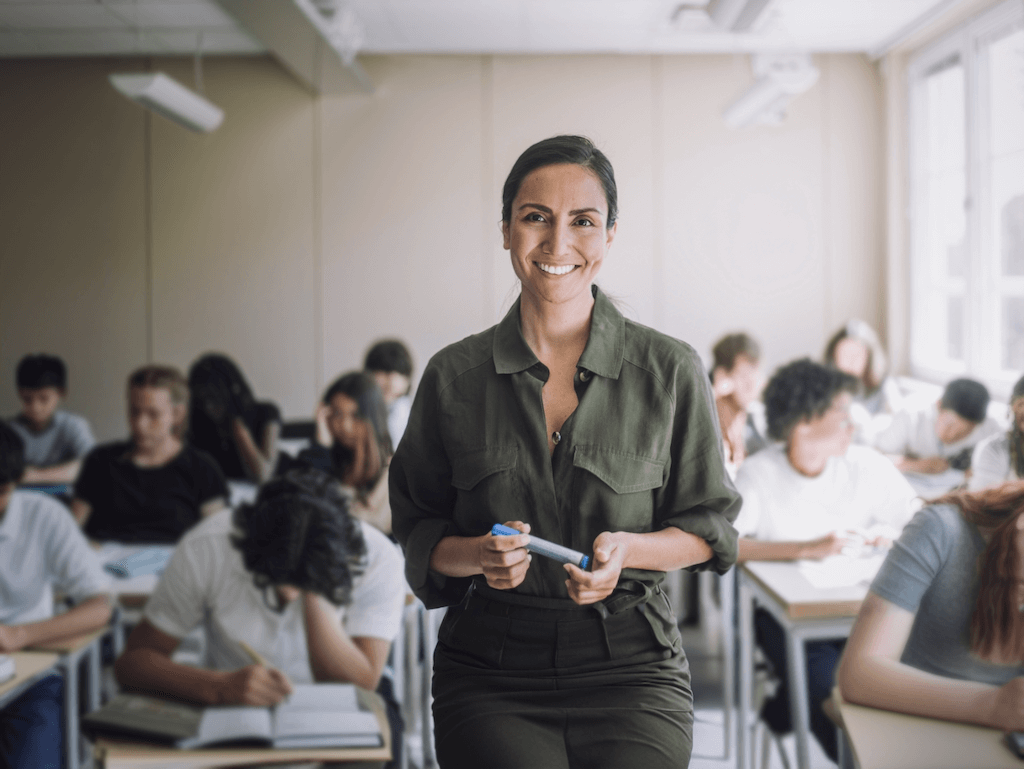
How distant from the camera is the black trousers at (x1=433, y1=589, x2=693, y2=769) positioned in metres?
1.02

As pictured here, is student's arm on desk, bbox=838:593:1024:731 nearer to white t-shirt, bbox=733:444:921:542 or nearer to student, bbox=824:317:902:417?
white t-shirt, bbox=733:444:921:542

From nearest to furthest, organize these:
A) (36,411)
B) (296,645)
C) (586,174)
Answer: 1. (586,174)
2. (296,645)
3. (36,411)

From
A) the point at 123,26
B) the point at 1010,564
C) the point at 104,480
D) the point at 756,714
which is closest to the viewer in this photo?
the point at 1010,564

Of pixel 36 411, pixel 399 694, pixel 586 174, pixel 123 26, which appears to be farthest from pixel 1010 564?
pixel 36 411

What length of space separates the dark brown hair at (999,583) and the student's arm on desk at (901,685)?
0.35ft

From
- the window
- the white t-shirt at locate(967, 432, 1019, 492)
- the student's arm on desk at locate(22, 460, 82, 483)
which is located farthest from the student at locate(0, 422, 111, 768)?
the window

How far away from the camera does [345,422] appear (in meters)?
2.68

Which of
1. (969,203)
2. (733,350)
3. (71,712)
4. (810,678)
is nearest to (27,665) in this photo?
(71,712)

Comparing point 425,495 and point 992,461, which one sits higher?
point 425,495

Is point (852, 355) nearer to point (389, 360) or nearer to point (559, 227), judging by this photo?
point (389, 360)

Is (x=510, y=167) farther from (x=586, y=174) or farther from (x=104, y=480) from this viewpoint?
(x=104, y=480)

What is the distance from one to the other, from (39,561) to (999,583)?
210 cm

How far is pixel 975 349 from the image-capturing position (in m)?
4.26

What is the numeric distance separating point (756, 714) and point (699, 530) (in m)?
1.58
